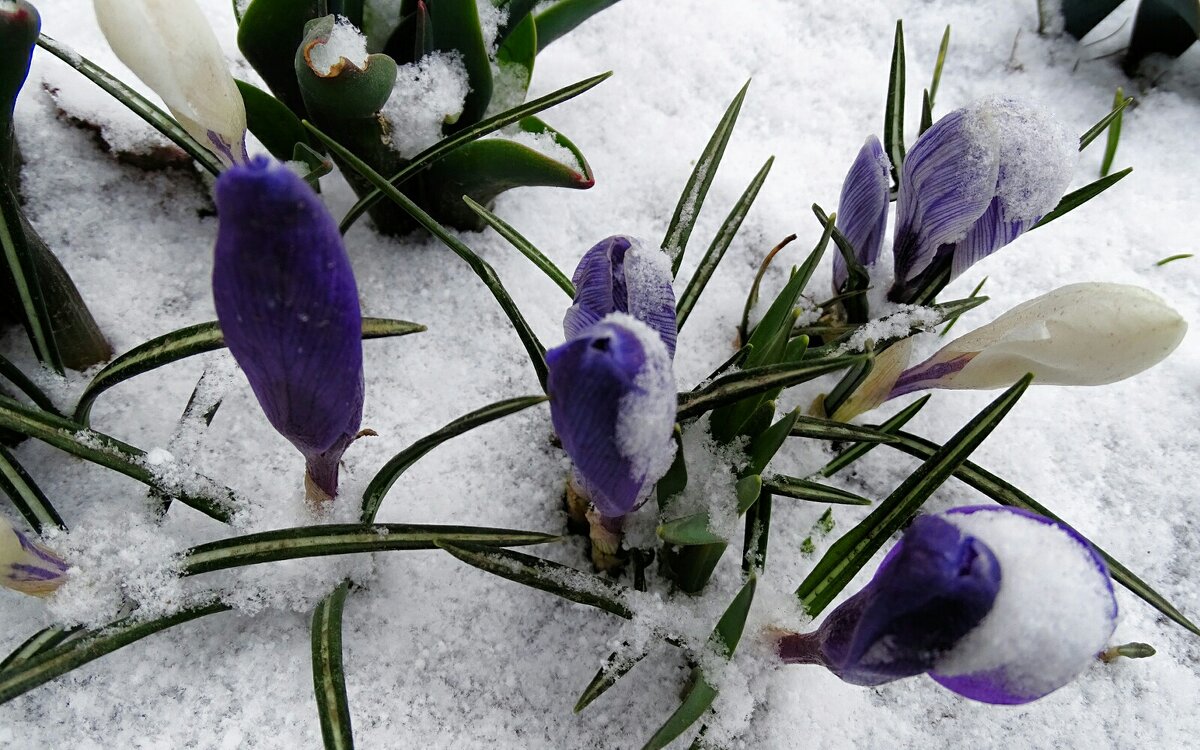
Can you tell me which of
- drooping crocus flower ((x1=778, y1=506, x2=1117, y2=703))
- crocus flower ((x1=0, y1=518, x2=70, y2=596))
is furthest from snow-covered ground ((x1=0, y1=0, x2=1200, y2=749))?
drooping crocus flower ((x1=778, y1=506, x2=1117, y2=703))

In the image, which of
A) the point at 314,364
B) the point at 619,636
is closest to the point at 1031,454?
the point at 619,636

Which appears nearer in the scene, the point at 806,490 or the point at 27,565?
the point at 27,565

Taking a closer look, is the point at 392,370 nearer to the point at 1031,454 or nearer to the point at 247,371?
the point at 247,371

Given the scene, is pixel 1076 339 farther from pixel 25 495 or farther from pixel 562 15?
pixel 25 495

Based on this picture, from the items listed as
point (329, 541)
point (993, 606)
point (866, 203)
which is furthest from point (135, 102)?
point (993, 606)

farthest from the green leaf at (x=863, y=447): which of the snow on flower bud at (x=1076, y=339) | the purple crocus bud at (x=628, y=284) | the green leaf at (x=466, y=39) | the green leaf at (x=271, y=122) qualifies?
the green leaf at (x=271, y=122)

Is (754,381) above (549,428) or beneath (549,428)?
above
